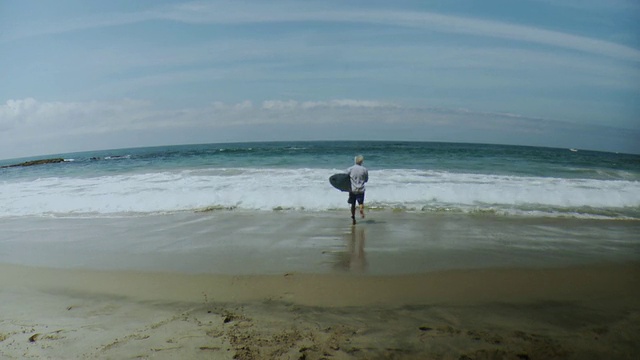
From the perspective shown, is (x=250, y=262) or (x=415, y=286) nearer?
(x=415, y=286)

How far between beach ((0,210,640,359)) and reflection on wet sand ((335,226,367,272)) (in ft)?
0.15

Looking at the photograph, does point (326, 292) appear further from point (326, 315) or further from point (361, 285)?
Answer: point (326, 315)

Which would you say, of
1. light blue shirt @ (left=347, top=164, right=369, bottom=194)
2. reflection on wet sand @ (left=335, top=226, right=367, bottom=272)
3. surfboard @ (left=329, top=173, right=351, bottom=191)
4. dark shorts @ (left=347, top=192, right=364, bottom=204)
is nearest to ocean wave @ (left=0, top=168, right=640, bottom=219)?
surfboard @ (left=329, top=173, right=351, bottom=191)

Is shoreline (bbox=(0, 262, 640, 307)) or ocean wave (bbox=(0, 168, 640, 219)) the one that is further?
ocean wave (bbox=(0, 168, 640, 219))

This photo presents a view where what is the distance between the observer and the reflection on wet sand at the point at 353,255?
5961mm

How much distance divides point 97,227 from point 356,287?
722 centimetres

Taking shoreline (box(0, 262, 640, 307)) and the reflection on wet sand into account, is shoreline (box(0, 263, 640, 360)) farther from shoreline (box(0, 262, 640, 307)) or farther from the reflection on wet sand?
the reflection on wet sand

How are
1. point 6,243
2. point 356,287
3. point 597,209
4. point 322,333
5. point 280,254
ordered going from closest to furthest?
1. point 322,333
2. point 356,287
3. point 280,254
4. point 6,243
5. point 597,209

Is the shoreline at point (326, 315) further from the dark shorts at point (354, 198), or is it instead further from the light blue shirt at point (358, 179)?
the light blue shirt at point (358, 179)

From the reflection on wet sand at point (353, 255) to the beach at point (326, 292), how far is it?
0.15 feet

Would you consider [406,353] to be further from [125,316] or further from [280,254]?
[280,254]

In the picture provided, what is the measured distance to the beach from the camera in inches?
140

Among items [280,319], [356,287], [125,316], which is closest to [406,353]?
[280,319]

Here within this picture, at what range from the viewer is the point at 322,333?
3748mm
